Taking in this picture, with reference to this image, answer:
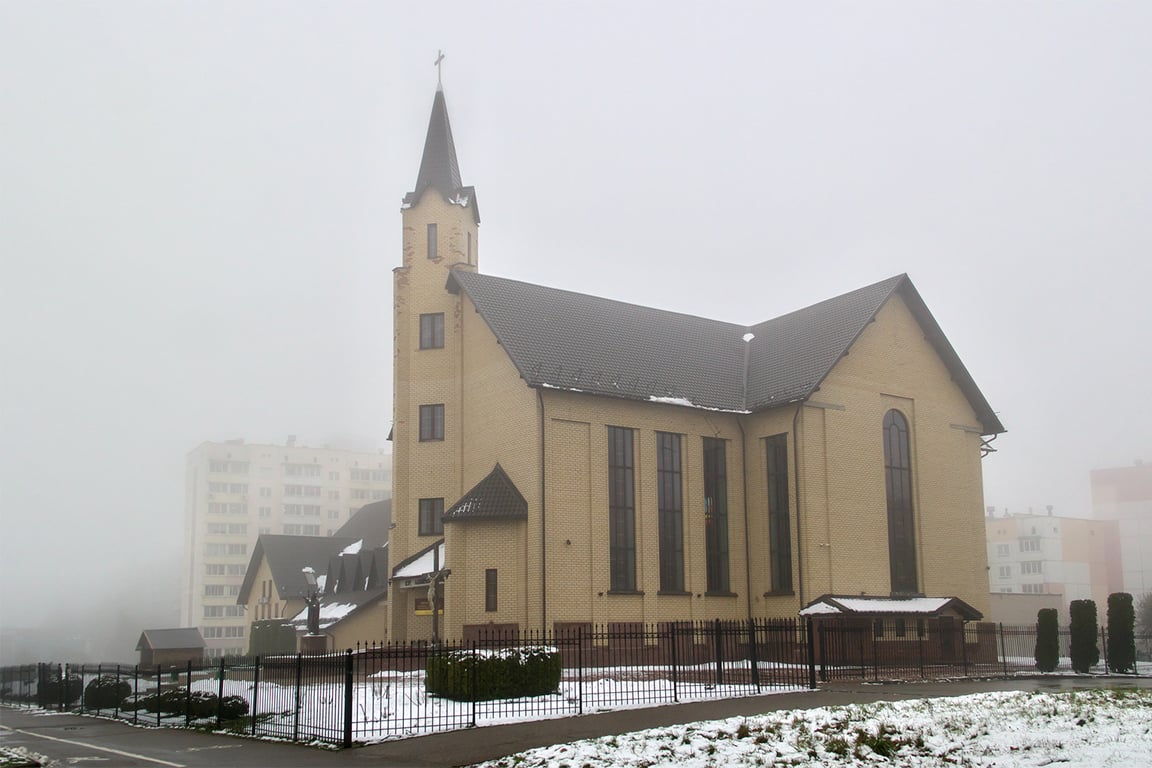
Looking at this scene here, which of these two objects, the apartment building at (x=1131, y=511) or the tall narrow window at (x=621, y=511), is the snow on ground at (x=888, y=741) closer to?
the tall narrow window at (x=621, y=511)

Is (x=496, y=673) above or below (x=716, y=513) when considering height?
below

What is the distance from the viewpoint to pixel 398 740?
59.1ft

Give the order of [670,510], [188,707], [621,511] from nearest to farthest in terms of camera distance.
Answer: [188,707] → [621,511] → [670,510]

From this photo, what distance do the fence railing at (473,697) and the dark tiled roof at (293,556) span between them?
2642cm

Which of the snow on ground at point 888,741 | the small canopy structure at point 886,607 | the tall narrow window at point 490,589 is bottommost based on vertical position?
the snow on ground at point 888,741

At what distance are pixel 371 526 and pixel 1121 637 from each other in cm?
4625

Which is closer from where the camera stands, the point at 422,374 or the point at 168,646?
the point at 422,374

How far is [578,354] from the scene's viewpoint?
37719 mm

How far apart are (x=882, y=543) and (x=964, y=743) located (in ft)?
76.6

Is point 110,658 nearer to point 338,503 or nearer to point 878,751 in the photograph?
point 338,503

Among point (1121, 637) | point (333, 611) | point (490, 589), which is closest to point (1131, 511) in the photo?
point (1121, 637)

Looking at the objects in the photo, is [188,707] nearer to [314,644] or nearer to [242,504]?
[314,644]

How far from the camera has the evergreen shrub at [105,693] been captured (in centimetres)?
2817

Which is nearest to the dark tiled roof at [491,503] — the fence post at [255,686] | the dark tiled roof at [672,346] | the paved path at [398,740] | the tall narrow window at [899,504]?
the dark tiled roof at [672,346]
